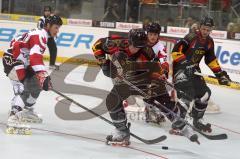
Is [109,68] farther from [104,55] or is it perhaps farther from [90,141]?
[90,141]

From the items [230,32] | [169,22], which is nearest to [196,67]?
[230,32]

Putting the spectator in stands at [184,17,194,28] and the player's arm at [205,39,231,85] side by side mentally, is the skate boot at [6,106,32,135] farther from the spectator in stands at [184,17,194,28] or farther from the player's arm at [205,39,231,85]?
the spectator in stands at [184,17,194,28]

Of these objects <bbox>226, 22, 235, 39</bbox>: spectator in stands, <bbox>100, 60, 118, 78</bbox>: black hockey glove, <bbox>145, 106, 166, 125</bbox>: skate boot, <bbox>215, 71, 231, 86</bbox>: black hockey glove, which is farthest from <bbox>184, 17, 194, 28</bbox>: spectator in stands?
<bbox>100, 60, 118, 78</bbox>: black hockey glove

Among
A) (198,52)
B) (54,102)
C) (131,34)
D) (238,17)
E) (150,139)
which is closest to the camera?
(131,34)

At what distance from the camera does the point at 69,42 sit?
40.3ft

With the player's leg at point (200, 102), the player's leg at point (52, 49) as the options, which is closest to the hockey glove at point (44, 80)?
the player's leg at point (200, 102)

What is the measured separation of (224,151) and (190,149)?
35cm

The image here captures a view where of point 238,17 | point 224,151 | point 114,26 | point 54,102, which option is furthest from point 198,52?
point 114,26

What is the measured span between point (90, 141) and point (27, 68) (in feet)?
3.47

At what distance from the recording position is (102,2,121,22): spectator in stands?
488 inches

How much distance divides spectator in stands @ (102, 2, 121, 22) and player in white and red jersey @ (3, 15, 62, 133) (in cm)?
667

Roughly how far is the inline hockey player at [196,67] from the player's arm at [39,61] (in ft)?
4.88

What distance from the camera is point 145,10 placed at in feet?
39.9

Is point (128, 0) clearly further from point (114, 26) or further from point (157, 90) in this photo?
point (157, 90)
